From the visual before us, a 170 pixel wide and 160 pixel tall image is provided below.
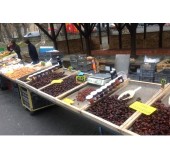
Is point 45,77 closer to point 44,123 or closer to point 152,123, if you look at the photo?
point 44,123

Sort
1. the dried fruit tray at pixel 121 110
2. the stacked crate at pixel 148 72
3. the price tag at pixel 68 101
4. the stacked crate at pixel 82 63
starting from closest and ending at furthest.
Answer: the dried fruit tray at pixel 121 110, the price tag at pixel 68 101, the stacked crate at pixel 148 72, the stacked crate at pixel 82 63

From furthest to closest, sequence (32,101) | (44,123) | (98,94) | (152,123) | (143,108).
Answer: (32,101)
(44,123)
(98,94)
(143,108)
(152,123)

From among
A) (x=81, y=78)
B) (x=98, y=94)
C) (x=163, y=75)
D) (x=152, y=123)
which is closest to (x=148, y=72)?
(x=163, y=75)

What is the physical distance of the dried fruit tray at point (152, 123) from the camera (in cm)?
245

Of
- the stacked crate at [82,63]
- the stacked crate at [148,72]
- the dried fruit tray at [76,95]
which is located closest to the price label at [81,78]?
the dried fruit tray at [76,95]

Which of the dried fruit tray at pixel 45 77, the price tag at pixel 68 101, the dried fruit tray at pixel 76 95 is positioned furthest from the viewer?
the dried fruit tray at pixel 45 77

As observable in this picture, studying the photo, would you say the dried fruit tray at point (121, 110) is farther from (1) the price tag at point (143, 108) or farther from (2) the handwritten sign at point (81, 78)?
(2) the handwritten sign at point (81, 78)

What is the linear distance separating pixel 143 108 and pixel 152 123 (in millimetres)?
326

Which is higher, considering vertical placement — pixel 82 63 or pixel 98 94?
pixel 98 94

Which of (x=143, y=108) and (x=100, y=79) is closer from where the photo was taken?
(x=143, y=108)

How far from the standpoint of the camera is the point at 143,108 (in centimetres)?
287

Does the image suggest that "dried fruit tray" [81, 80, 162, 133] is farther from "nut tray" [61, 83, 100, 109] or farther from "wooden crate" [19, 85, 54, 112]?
"wooden crate" [19, 85, 54, 112]

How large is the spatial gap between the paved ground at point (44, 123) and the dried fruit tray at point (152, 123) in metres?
1.64

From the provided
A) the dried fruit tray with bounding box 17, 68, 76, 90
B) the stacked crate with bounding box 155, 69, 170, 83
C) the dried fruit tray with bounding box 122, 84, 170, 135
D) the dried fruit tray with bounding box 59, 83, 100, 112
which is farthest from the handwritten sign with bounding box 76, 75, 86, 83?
the stacked crate with bounding box 155, 69, 170, 83
